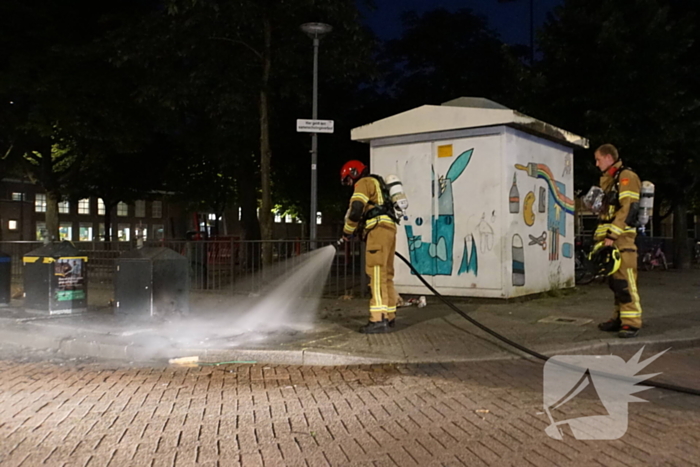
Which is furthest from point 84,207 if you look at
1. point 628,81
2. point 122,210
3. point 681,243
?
point 628,81

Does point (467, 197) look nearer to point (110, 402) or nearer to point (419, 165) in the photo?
point (419, 165)

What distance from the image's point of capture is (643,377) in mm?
5652

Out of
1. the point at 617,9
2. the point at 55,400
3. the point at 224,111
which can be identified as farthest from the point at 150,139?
the point at 55,400

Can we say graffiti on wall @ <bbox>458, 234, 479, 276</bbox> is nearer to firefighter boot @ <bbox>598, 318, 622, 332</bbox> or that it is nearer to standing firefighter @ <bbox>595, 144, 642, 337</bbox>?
firefighter boot @ <bbox>598, 318, 622, 332</bbox>

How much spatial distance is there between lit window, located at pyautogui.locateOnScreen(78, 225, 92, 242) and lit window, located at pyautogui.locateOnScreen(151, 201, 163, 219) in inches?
277

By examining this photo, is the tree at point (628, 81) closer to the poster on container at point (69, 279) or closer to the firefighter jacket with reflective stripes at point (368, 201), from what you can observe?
the firefighter jacket with reflective stripes at point (368, 201)

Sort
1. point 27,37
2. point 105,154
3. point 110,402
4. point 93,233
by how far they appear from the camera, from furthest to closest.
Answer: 1. point 93,233
2. point 105,154
3. point 27,37
4. point 110,402

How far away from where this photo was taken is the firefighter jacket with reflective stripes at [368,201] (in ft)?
24.3

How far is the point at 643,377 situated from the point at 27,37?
61.2 ft

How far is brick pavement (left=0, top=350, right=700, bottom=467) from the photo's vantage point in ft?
12.4

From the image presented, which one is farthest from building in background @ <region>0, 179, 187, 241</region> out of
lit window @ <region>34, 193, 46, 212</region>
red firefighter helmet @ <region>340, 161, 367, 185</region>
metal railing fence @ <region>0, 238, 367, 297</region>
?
red firefighter helmet @ <region>340, 161, 367, 185</region>

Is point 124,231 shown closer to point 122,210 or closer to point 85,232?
point 122,210

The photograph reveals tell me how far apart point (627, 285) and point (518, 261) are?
3.00 metres

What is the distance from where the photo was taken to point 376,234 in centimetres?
743
